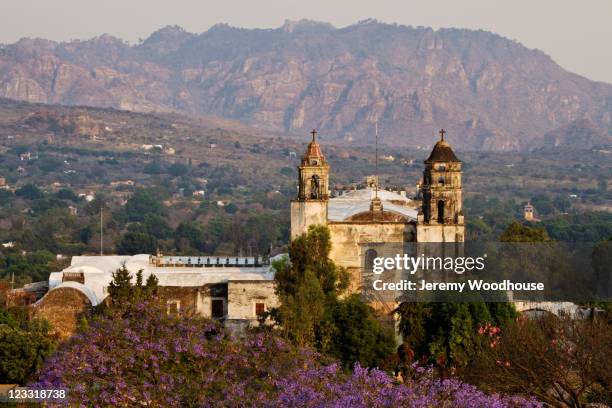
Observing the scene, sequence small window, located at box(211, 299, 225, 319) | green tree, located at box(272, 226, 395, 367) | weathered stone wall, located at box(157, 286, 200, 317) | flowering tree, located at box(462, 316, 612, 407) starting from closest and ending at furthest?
flowering tree, located at box(462, 316, 612, 407) → green tree, located at box(272, 226, 395, 367) → weathered stone wall, located at box(157, 286, 200, 317) → small window, located at box(211, 299, 225, 319)

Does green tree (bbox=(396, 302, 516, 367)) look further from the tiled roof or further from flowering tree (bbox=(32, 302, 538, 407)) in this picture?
flowering tree (bbox=(32, 302, 538, 407))

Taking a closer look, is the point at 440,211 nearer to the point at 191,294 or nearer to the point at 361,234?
the point at 361,234

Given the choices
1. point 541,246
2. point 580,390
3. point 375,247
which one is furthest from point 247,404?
point 541,246

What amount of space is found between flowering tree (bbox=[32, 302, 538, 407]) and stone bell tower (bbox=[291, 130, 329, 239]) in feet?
47.1

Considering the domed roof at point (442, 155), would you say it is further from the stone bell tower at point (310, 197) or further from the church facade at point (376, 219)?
the stone bell tower at point (310, 197)

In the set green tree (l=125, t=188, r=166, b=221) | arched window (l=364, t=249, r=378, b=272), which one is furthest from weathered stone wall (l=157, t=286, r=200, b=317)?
green tree (l=125, t=188, r=166, b=221)

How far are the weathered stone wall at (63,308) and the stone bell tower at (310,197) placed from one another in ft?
22.2

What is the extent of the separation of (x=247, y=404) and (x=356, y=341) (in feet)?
45.2

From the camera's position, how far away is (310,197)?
136ft

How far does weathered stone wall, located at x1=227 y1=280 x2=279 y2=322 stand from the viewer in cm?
4059

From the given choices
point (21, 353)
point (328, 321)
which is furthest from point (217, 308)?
point (21, 353)

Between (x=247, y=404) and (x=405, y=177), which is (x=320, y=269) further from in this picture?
(x=405, y=177)

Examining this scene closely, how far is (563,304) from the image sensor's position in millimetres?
41062

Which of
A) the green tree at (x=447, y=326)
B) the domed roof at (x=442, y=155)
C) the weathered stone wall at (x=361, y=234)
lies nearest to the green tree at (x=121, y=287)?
the weathered stone wall at (x=361, y=234)
